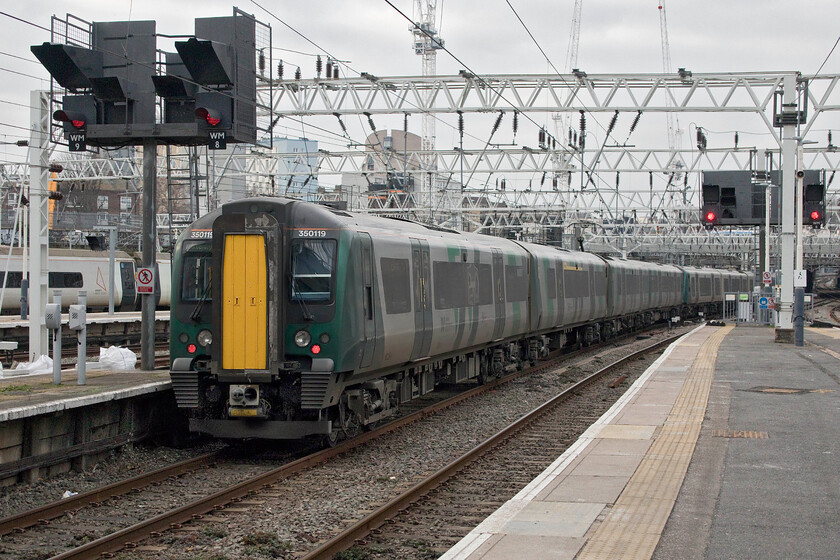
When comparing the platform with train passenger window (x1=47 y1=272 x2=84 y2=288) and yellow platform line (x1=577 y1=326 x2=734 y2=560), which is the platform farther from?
train passenger window (x1=47 y1=272 x2=84 y2=288)

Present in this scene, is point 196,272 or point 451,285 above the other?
point 196,272

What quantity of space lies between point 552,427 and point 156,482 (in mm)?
6278

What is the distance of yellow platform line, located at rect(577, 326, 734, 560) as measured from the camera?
22.1ft

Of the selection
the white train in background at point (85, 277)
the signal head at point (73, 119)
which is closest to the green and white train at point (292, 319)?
the signal head at point (73, 119)

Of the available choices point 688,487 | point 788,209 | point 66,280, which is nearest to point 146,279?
point 688,487

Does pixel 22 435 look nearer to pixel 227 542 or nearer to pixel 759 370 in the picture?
pixel 227 542

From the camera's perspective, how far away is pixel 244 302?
11.1 meters

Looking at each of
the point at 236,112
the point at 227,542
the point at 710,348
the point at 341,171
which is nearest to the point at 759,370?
the point at 710,348

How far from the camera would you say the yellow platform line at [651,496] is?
22.1 ft

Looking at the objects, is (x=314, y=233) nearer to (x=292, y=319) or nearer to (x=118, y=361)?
(x=292, y=319)

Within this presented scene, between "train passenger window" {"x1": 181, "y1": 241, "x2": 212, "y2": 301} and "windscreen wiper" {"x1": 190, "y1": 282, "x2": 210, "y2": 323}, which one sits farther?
"train passenger window" {"x1": 181, "y1": 241, "x2": 212, "y2": 301}

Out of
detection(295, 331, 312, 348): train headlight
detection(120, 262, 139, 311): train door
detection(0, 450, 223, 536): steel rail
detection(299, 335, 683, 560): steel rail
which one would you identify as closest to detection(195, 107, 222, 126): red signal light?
detection(295, 331, 312, 348): train headlight

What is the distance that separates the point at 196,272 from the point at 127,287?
26378 millimetres

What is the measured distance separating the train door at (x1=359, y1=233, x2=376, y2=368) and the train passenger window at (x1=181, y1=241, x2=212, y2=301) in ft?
6.18
